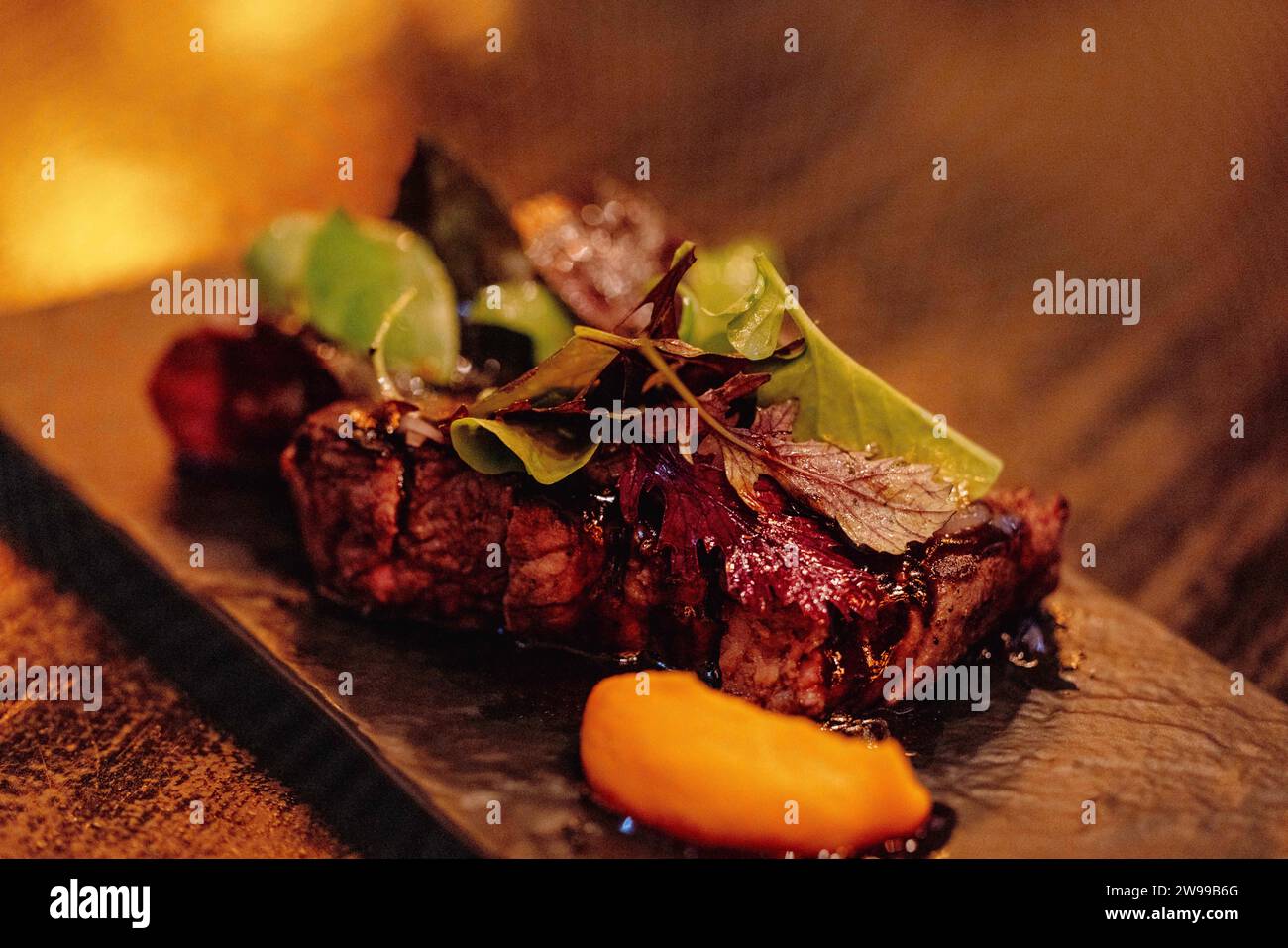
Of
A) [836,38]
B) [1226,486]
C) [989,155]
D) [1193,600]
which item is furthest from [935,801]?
[836,38]

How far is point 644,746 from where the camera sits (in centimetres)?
243

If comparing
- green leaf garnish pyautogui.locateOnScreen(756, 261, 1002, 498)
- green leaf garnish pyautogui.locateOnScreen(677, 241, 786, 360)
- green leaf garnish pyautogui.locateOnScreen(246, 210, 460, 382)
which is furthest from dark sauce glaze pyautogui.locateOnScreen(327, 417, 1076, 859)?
green leaf garnish pyautogui.locateOnScreen(246, 210, 460, 382)

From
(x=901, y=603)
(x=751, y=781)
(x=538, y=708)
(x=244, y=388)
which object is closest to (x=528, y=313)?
(x=244, y=388)

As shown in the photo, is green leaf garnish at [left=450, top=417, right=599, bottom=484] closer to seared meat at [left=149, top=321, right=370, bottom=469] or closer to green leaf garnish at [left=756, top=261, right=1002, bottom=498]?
green leaf garnish at [left=756, top=261, right=1002, bottom=498]

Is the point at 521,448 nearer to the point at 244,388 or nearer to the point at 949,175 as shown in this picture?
the point at 244,388

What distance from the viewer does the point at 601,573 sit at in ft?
9.58

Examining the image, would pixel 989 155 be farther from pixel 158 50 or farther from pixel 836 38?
pixel 158 50

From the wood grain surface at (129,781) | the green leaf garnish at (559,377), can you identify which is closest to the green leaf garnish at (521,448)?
the green leaf garnish at (559,377)

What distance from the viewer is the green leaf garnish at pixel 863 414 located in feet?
9.61

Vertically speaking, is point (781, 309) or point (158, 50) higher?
point (158, 50)

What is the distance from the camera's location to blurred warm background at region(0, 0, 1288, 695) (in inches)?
168

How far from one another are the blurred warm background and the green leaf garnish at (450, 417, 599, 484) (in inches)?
69.0

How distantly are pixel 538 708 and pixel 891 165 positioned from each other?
12.7 ft
